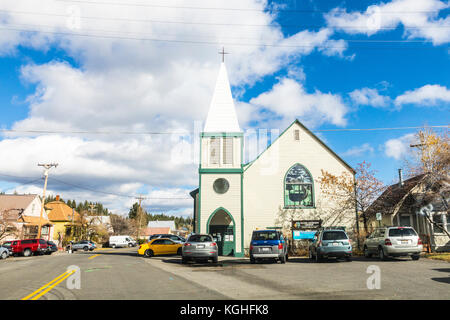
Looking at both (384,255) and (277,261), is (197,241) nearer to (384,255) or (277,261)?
(277,261)

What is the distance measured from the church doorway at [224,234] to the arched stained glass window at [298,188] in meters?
4.56

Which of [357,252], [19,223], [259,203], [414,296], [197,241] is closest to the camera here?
[414,296]

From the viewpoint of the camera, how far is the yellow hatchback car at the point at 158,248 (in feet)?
90.1

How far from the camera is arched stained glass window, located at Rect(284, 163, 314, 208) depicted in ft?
87.9

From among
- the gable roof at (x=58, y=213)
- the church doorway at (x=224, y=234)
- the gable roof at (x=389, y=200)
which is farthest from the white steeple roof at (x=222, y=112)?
the gable roof at (x=58, y=213)

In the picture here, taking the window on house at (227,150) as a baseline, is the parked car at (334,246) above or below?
below

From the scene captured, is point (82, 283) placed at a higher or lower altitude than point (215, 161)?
lower

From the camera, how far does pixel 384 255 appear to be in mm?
18281

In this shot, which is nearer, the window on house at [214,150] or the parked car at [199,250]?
the parked car at [199,250]

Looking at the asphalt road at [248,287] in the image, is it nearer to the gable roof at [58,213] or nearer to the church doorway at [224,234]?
the church doorway at [224,234]

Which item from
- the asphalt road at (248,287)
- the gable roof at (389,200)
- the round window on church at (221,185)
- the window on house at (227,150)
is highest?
the window on house at (227,150)

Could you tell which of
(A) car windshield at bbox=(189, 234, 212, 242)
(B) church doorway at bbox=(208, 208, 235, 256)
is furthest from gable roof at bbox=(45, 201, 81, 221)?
(A) car windshield at bbox=(189, 234, 212, 242)

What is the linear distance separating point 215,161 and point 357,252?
12.1m
